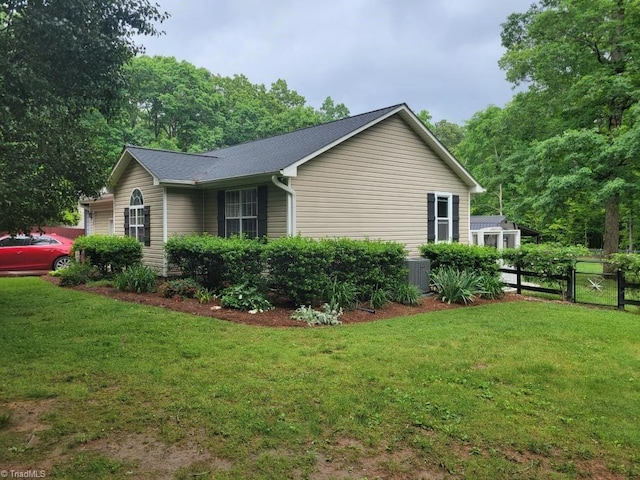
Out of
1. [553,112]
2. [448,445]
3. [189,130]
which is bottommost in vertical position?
[448,445]

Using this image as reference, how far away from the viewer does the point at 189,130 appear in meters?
31.4

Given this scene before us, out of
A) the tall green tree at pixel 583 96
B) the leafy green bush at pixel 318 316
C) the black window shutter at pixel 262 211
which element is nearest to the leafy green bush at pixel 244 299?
the leafy green bush at pixel 318 316

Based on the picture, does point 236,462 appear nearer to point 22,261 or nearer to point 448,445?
point 448,445

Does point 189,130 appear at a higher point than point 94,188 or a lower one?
higher

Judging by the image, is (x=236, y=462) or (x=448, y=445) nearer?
(x=236, y=462)

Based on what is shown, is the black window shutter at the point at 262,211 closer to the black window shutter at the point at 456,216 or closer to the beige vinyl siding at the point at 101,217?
the black window shutter at the point at 456,216

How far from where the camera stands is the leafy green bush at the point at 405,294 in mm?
9133

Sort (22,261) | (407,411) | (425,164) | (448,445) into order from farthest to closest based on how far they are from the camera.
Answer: (22,261) → (425,164) → (407,411) → (448,445)

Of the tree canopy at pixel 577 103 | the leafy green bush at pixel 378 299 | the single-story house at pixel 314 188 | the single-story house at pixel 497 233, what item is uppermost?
the tree canopy at pixel 577 103

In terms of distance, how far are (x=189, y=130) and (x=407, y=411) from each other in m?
31.3

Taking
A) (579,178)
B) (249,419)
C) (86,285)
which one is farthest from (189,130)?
(249,419)

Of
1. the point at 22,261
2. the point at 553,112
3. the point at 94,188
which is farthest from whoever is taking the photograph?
the point at 553,112

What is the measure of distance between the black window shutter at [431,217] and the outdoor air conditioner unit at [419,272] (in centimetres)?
228

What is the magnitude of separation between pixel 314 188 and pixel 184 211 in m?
4.12
